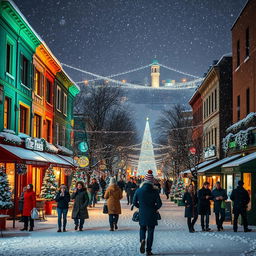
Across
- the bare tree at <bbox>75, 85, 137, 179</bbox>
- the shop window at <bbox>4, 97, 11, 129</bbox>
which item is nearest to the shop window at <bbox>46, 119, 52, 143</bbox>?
the shop window at <bbox>4, 97, 11, 129</bbox>

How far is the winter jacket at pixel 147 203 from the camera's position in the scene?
12008 millimetres

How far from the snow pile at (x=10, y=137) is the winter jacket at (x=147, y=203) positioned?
40.9 ft

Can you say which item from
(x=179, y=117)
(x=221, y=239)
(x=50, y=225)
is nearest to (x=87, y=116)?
(x=179, y=117)

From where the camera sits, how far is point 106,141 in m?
59.6

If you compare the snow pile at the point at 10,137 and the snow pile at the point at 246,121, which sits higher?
the snow pile at the point at 246,121

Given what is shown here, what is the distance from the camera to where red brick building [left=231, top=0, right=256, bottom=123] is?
25406mm

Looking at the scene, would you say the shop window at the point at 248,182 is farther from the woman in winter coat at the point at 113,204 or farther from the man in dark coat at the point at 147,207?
the man in dark coat at the point at 147,207

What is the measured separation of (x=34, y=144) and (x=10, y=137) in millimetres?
4625

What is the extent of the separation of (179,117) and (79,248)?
55795 millimetres

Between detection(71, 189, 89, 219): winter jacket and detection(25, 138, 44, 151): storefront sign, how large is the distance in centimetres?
1011

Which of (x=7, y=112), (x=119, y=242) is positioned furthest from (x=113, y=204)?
(x=7, y=112)

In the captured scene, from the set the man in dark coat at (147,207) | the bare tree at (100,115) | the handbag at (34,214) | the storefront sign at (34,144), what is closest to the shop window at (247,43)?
the storefront sign at (34,144)

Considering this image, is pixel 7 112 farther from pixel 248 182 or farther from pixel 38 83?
pixel 248 182

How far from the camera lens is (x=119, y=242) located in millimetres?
14258
